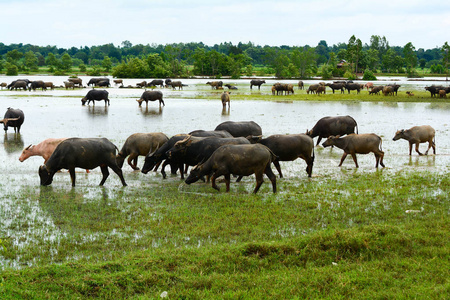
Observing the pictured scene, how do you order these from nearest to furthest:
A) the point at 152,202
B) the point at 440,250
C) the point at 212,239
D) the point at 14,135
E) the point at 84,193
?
1. the point at 440,250
2. the point at 212,239
3. the point at 152,202
4. the point at 84,193
5. the point at 14,135

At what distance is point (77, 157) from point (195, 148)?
290 centimetres

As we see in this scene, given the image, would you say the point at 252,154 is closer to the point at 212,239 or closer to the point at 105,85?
the point at 212,239

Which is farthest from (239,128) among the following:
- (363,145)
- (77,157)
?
(77,157)

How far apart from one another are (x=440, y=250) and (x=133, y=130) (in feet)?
53.4

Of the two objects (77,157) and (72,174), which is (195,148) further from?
(72,174)

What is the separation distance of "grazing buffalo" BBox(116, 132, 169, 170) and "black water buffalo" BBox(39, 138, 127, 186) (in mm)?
2034

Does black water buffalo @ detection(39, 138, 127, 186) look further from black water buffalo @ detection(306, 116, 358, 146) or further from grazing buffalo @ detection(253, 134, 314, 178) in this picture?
black water buffalo @ detection(306, 116, 358, 146)

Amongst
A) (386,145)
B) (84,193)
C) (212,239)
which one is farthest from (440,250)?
(386,145)

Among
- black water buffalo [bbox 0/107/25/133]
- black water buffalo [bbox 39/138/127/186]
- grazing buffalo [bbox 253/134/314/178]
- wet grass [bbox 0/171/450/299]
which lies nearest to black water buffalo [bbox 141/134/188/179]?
black water buffalo [bbox 39/138/127/186]

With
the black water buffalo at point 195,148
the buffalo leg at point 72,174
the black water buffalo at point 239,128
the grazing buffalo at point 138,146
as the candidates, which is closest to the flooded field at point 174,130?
the buffalo leg at point 72,174

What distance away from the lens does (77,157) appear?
464 inches

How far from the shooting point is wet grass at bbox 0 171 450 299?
6.16 m

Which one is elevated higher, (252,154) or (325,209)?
(252,154)

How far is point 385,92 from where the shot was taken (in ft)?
151
